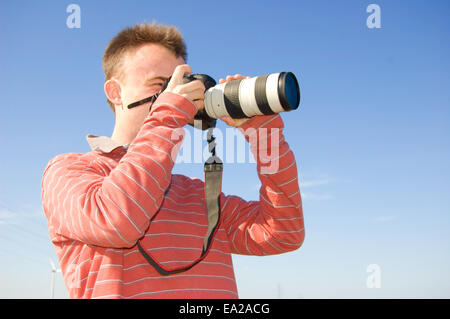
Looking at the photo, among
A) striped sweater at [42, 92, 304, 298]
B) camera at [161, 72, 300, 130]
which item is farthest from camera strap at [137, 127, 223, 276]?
camera at [161, 72, 300, 130]

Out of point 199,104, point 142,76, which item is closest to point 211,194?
point 199,104

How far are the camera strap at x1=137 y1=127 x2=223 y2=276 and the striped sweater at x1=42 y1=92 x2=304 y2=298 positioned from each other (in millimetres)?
57

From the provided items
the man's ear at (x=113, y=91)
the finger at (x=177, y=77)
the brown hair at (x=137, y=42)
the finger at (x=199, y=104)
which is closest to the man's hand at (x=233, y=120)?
the finger at (x=199, y=104)

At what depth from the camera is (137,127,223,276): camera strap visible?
2142 mm

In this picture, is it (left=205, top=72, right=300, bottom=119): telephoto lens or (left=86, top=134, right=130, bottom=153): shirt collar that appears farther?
(left=86, top=134, right=130, bottom=153): shirt collar

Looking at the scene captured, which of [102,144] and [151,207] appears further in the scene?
[102,144]

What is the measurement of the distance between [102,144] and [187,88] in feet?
1.97

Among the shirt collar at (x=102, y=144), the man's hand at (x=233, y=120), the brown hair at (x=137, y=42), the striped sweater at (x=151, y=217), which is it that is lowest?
the striped sweater at (x=151, y=217)

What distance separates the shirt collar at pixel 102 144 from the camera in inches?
94.3

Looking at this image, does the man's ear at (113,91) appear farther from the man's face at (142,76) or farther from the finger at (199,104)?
the finger at (199,104)

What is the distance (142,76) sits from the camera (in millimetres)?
2637

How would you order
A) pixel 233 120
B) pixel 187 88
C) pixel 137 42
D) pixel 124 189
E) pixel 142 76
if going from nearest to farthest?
pixel 124 189 → pixel 187 88 → pixel 233 120 → pixel 142 76 → pixel 137 42

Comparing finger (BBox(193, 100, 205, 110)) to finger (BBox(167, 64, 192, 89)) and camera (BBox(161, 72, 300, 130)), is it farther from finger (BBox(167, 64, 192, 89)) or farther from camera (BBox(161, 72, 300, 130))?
finger (BBox(167, 64, 192, 89))

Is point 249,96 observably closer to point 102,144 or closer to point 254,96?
point 254,96
